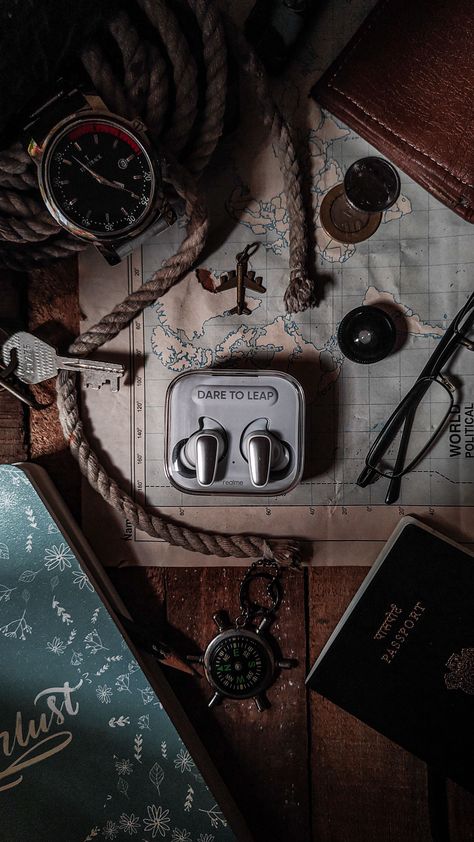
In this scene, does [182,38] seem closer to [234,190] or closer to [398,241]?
[234,190]

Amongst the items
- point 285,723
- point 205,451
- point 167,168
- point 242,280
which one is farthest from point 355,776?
point 167,168

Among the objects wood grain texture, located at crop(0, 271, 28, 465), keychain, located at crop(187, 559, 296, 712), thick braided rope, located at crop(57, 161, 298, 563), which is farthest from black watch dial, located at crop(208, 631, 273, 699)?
wood grain texture, located at crop(0, 271, 28, 465)

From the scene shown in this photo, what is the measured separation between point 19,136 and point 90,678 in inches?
24.8

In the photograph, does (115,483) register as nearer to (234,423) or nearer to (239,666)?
(234,423)

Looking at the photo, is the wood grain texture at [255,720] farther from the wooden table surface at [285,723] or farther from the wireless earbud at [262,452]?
the wireless earbud at [262,452]

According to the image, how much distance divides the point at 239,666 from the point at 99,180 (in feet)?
1.99

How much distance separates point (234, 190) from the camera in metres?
0.78

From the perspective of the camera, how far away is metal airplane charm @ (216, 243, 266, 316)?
76cm

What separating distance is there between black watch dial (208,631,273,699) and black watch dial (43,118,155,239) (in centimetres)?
52

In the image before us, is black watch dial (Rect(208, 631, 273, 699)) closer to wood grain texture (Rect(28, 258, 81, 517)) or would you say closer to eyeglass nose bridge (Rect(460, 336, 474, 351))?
wood grain texture (Rect(28, 258, 81, 517))

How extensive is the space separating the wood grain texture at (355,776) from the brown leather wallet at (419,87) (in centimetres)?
52

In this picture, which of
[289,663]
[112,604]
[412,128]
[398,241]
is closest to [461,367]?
[398,241]

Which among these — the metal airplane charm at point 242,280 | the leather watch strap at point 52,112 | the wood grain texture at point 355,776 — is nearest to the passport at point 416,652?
the wood grain texture at point 355,776

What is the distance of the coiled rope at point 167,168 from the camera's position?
25.6 inches
